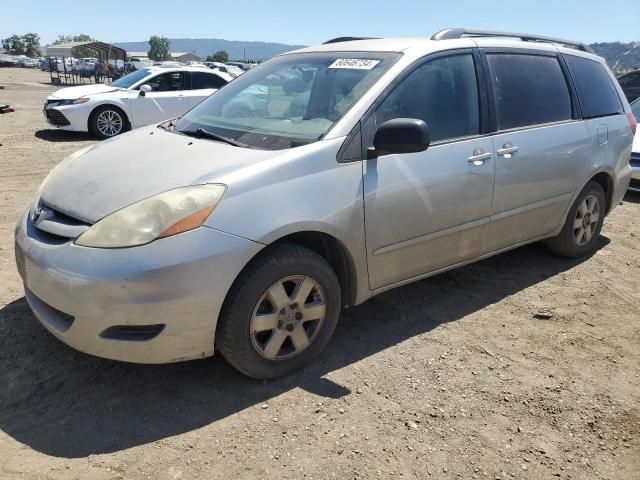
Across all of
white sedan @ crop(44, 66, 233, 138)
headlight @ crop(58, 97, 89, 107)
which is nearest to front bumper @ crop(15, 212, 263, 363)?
white sedan @ crop(44, 66, 233, 138)

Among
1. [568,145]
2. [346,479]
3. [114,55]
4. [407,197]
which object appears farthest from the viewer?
[114,55]

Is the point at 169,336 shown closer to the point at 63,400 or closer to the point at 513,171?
the point at 63,400

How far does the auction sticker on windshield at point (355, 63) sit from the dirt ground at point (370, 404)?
1.61m

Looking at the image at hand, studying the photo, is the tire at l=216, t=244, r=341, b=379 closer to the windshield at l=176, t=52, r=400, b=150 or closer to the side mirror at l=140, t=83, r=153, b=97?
the windshield at l=176, t=52, r=400, b=150

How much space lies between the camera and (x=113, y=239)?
2.52 meters

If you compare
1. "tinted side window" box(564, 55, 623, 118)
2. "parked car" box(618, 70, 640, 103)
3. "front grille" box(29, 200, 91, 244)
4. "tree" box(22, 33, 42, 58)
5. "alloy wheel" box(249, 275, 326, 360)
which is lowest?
"alloy wheel" box(249, 275, 326, 360)

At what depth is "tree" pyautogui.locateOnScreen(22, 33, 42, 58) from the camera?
97750 mm

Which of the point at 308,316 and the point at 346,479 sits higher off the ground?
the point at 308,316

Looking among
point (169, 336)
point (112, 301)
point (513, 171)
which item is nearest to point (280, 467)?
point (169, 336)

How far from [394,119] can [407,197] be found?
1.55ft

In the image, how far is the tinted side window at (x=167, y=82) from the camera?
11.4m

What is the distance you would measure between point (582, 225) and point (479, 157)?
180 centimetres

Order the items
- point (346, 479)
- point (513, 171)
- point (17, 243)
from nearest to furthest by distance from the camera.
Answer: point (346, 479)
point (17, 243)
point (513, 171)

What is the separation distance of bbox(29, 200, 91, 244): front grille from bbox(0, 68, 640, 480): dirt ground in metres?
0.73
